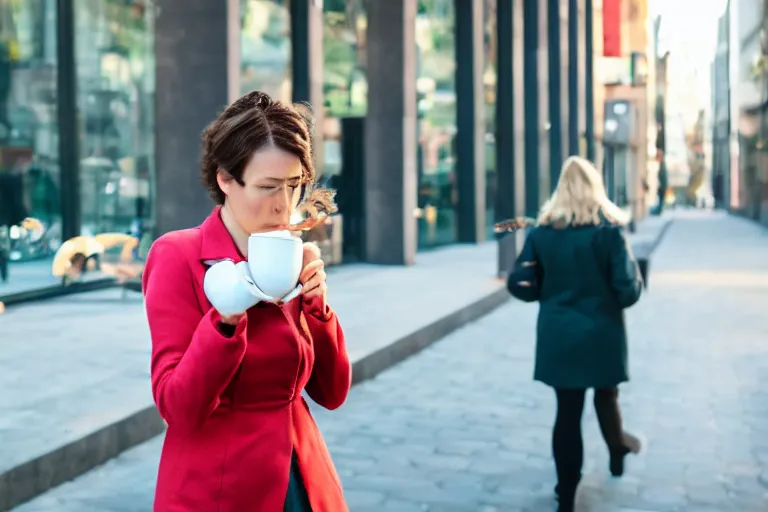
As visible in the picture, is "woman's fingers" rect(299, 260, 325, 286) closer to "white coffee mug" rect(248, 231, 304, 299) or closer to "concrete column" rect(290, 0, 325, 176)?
"white coffee mug" rect(248, 231, 304, 299)

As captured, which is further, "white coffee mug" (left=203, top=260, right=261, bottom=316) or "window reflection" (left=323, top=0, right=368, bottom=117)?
"window reflection" (left=323, top=0, right=368, bottom=117)

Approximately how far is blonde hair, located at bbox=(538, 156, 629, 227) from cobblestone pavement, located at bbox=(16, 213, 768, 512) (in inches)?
54.1

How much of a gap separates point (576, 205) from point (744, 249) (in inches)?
1037

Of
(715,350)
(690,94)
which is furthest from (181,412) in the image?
(690,94)

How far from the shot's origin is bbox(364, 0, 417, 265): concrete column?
66.6 ft

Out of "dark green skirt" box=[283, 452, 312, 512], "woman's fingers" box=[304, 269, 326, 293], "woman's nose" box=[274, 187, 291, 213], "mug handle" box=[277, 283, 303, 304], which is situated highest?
"woman's nose" box=[274, 187, 291, 213]

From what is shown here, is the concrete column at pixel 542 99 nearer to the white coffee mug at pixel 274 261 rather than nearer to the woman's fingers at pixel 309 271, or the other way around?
the woman's fingers at pixel 309 271

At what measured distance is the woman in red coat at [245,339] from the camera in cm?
225

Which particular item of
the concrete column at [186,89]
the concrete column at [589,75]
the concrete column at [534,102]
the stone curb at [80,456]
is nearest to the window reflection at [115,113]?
the concrete column at [186,89]

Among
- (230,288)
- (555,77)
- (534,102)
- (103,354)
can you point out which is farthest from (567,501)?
(555,77)

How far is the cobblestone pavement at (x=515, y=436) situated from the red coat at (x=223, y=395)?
335 centimetres

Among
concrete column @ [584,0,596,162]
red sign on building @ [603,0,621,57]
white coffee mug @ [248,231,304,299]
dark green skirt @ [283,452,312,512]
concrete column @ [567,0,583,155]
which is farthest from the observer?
red sign on building @ [603,0,621,57]

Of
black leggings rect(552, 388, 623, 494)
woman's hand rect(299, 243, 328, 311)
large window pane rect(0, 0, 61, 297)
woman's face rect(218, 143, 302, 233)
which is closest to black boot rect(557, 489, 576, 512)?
black leggings rect(552, 388, 623, 494)

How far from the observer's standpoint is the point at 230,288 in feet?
6.83
